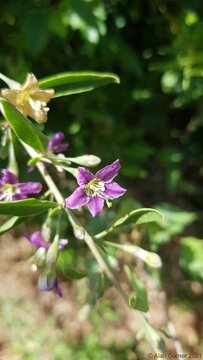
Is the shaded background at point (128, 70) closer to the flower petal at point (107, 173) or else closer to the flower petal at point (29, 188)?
the flower petal at point (29, 188)

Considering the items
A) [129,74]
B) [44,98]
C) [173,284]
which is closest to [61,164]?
[44,98]

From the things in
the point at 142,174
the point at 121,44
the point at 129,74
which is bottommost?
the point at 142,174

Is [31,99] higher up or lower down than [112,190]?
higher up

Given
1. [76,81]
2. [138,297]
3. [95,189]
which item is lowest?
[138,297]

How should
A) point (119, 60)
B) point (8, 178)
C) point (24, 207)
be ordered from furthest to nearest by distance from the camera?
point (119, 60) → point (8, 178) → point (24, 207)

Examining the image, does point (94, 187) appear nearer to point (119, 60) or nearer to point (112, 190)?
point (112, 190)

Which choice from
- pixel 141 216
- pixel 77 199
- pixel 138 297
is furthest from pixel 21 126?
pixel 138 297

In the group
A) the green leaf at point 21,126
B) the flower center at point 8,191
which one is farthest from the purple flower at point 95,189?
the flower center at point 8,191

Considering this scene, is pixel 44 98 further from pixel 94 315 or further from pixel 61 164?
pixel 94 315
